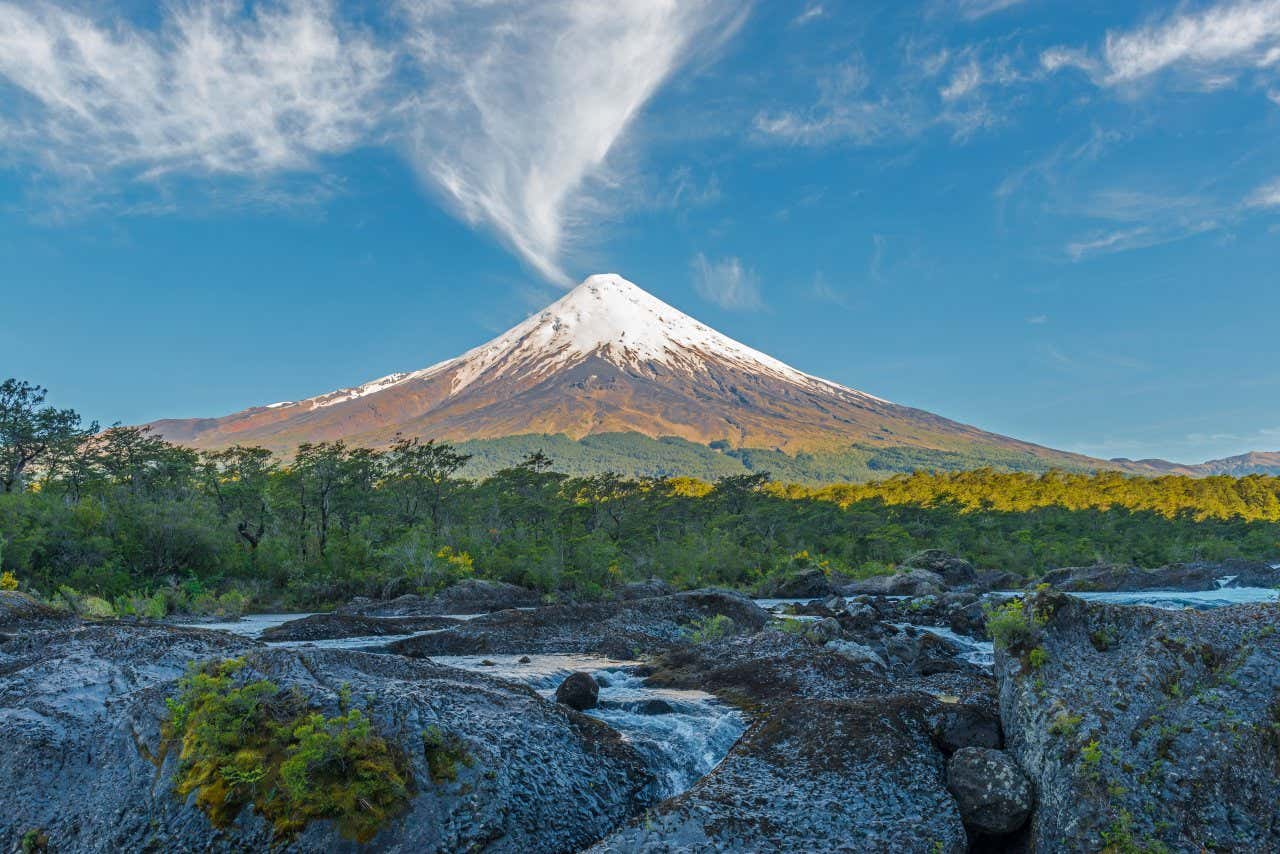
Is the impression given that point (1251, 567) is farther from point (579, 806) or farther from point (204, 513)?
point (204, 513)

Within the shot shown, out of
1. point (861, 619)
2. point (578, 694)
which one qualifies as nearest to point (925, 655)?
point (861, 619)

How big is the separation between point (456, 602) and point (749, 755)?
90.3 ft

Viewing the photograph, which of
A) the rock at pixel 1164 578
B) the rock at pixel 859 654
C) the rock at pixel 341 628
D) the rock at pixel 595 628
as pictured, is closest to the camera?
the rock at pixel 859 654

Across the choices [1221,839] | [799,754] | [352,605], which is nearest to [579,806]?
[799,754]

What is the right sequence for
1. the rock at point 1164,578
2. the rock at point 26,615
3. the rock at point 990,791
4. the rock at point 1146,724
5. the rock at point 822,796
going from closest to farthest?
the rock at point 1146,724 < the rock at point 822,796 < the rock at point 990,791 < the rock at point 26,615 < the rock at point 1164,578

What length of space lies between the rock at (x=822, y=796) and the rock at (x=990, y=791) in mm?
168

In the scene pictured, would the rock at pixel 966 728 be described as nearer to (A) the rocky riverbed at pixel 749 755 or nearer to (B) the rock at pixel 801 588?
(A) the rocky riverbed at pixel 749 755

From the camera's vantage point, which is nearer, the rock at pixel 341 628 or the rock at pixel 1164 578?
the rock at pixel 341 628

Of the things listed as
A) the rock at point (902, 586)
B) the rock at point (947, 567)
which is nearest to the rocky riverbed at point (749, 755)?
the rock at point (902, 586)

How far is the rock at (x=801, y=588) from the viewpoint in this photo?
145 ft

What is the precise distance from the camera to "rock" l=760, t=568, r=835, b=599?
4406 centimetres

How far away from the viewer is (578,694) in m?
11.5

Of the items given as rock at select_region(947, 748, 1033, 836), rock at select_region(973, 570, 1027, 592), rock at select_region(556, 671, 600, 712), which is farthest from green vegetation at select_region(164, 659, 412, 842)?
rock at select_region(973, 570, 1027, 592)

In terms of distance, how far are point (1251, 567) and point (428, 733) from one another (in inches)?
Result: 2425
